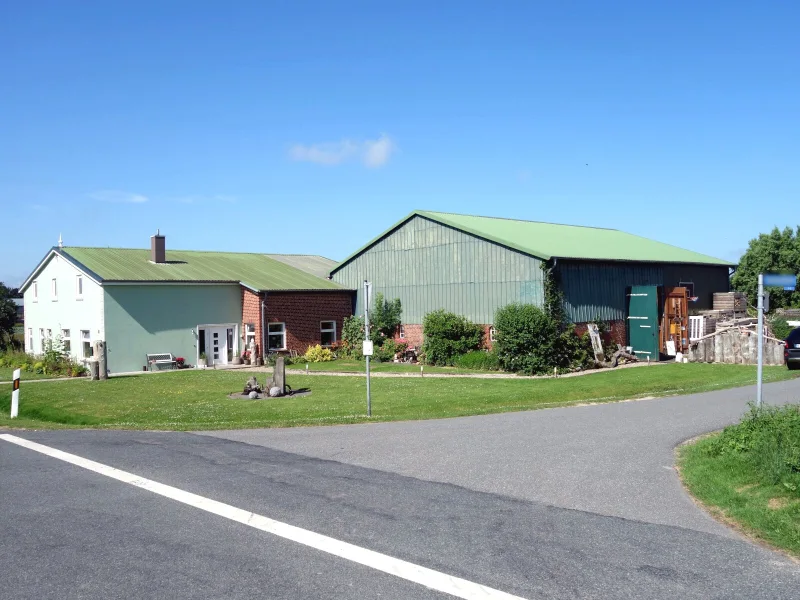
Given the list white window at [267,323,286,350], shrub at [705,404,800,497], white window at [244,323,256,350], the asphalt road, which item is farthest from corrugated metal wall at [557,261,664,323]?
→ shrub at [705,404,800,497]

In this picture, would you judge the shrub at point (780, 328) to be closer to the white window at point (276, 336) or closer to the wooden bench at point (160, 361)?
the white window at point (276, 336)

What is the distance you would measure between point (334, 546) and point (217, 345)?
30583 mm

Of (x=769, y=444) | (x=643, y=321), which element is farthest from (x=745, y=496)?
(x=643, y=321)

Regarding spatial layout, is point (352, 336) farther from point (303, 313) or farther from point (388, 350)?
point (388, 350)

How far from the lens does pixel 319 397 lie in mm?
22047

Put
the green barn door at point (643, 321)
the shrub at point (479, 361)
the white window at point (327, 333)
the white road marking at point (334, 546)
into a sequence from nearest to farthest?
the white road marking at point (334, 546), the shrub at point (479, 361), the green barn door at point (643, 321), the white window at point (327, 333)

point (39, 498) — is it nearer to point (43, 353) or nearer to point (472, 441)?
point (472, 441)

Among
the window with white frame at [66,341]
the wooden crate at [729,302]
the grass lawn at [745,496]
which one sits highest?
the wooden crate at [729,302]

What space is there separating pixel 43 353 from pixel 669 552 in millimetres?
37005

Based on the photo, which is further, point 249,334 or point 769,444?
point 249,334

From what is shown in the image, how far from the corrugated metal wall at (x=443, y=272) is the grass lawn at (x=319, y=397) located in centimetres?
592

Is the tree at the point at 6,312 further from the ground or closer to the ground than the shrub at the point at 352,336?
further from the ground

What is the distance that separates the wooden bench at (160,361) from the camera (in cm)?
3359

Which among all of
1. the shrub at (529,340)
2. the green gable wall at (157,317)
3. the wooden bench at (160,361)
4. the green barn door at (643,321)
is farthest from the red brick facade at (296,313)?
the green barn door at (643,321)
